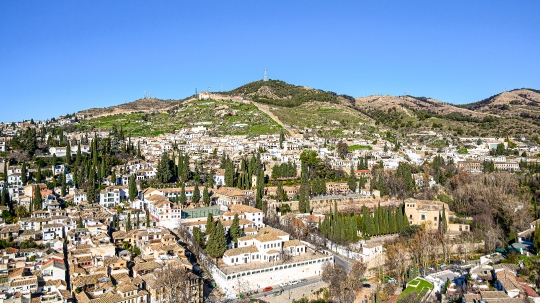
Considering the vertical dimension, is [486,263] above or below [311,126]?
below

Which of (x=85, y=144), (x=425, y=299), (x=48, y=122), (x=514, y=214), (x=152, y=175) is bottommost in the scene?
(x=425, y=299)

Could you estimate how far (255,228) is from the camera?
116 ft

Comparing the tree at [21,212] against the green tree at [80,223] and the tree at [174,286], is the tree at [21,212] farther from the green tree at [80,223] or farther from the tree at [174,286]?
the tree at [174,286]

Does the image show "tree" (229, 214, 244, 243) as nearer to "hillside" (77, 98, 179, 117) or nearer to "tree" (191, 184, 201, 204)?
"tree" (191, 184, 201, 204)

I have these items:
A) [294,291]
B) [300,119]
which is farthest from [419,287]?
[300,119]

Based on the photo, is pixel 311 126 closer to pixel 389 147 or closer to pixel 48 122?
pixel 389 147

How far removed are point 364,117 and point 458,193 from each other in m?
49.6

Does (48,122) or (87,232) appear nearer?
(87,232)

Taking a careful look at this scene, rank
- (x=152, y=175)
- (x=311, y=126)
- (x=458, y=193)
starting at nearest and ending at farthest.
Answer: (x=458, y=193) → (x=152, y=175) → (x=311, y=126)

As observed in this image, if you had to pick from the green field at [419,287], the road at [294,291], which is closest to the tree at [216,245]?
the road at [294,291]

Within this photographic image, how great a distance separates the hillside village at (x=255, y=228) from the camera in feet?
84.7

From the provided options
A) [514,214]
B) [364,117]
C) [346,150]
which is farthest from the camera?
[364,117]

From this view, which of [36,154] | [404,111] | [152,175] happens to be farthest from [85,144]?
[404,111]

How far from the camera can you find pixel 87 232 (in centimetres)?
3231
